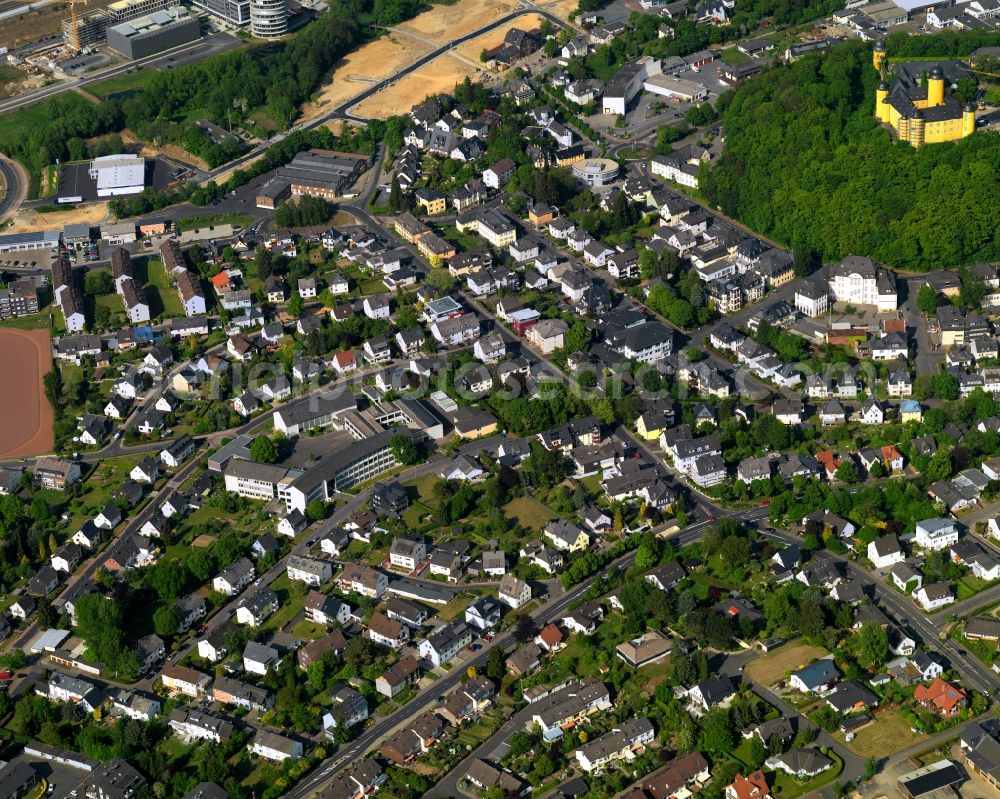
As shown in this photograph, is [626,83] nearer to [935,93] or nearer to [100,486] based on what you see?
[935,93]

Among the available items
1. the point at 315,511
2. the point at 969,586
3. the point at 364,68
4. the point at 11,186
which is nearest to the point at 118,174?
the point at 11,186

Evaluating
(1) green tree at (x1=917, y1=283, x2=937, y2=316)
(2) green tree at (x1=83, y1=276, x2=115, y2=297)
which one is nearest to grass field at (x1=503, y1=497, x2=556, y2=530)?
(1) green tree at (x1=917, y1=283, x2=937, y2=316)

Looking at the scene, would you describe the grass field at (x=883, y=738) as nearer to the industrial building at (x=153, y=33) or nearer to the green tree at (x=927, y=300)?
the green tree at (x=927, y=300)

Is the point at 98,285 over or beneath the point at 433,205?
beneath

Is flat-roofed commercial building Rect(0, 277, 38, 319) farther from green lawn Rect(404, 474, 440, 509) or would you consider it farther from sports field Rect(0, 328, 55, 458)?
green lawn Rect(404, 474, 440, 509)

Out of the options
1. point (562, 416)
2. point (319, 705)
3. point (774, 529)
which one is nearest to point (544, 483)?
point (562, 416)

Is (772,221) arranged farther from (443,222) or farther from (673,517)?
(673,517)

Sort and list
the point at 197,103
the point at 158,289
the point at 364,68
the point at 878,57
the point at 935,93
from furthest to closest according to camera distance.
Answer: the point at 364,68 → the point at 197,103 → the point at 878,57 → the point at 935,93 → the point at 158,289

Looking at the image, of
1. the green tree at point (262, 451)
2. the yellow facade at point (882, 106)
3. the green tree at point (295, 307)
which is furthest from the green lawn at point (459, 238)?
the yellow facade at point (882, 106)
